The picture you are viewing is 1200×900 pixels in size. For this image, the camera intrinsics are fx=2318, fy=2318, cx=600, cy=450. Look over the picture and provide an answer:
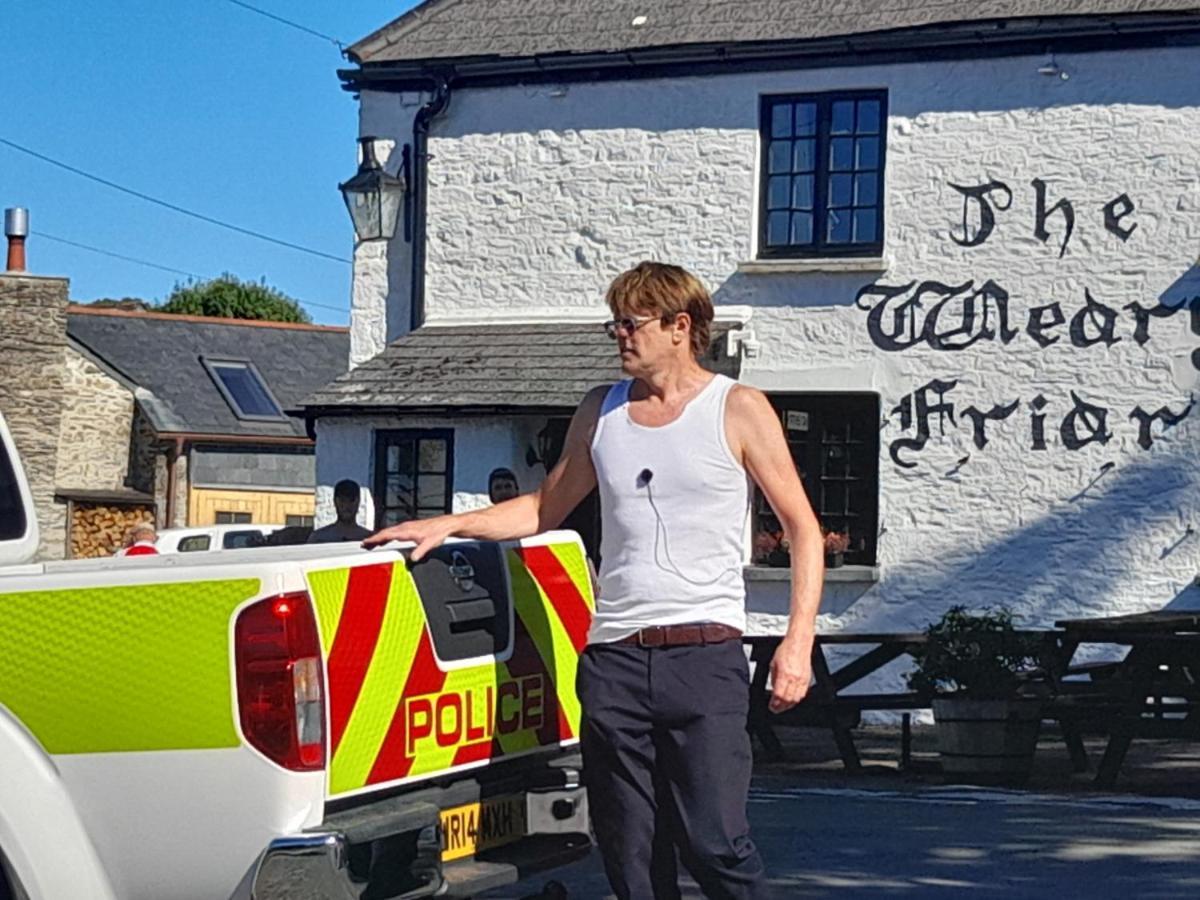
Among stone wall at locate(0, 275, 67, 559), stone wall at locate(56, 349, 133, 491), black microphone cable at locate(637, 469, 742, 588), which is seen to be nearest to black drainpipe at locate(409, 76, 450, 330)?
black microphone cable at locate(637, 469, 742, 588)

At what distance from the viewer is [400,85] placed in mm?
20484

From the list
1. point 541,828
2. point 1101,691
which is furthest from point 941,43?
point 541,828

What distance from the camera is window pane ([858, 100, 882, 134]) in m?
18.7

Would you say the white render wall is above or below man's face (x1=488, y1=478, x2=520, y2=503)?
above

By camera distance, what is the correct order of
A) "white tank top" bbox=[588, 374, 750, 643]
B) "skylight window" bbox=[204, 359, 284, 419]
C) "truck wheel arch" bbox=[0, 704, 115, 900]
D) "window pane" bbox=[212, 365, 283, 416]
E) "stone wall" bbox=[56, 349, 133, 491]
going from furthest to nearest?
"window pane" bbox=[212, 365, 283, 416], "skylight window" bbox=[204, 359, 284, 419], "stone wall" bbox=[56, 349, 133, 491], "white tank top" bbox=[588, 374, 750, 643], "truck wheel arch" bbox=[0, 704, 115, 900]

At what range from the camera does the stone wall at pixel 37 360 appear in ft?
119

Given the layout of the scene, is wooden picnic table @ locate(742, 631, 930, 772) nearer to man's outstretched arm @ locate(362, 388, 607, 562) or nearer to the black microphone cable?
man's outstretched arm @ locate(362, 388, 607, 562)

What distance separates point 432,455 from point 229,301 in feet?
198

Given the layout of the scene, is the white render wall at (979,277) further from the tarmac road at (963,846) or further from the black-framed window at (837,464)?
the tarmac road at (963,846)

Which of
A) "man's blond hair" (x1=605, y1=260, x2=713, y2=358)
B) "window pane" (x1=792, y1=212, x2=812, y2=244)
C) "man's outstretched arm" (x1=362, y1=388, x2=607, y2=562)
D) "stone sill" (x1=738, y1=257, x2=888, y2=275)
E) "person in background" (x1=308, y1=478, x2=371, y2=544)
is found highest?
"window pane" (x1=792, y1=212, x2=812, y2=244)

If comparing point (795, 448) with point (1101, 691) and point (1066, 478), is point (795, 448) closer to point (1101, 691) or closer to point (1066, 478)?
point (1066, 478)

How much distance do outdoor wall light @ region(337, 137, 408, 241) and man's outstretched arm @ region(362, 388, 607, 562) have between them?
46.4 ft

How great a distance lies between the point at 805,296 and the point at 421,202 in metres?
3.77

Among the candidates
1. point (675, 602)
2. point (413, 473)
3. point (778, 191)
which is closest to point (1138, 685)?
point (778, 191)
